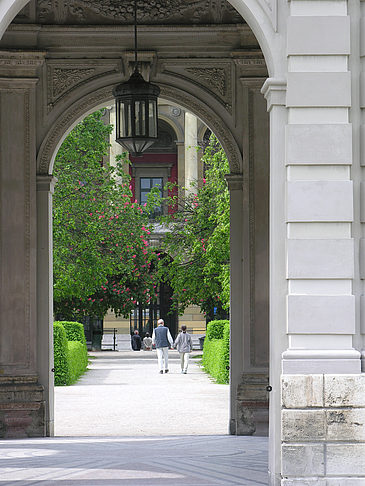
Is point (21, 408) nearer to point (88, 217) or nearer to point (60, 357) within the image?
point (60, 357)

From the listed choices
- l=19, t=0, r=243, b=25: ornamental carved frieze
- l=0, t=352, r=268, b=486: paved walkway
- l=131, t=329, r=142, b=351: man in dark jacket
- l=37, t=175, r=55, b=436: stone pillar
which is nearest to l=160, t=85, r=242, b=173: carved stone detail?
l=19, t=0, r=243, b=25: ornamental carved frieze

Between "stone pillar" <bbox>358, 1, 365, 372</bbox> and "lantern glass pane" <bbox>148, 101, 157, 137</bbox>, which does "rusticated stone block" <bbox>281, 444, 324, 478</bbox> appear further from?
"lantern glass pane" <bbox>148, 101, 157, 137</bbox>

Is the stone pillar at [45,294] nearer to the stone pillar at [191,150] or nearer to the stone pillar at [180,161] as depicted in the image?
the stone pillar at [191,150]

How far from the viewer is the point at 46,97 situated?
13109mm

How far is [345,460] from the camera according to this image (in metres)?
7.53

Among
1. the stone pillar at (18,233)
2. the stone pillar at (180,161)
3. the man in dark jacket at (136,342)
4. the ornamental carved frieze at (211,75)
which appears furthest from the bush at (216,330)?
the stone pillar at (180,161)

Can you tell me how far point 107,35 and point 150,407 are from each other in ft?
25.5

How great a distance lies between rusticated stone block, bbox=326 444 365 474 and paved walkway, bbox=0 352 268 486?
994 mm

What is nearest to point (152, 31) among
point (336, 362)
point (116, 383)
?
point (336, 362)

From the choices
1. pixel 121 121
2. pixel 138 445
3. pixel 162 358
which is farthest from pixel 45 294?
pixel 162 358

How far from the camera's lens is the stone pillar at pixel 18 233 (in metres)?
12.7

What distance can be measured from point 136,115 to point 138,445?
152 inches

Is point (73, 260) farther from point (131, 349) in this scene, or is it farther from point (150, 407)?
point (131, 349)

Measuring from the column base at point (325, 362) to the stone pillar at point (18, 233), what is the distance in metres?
5.79
